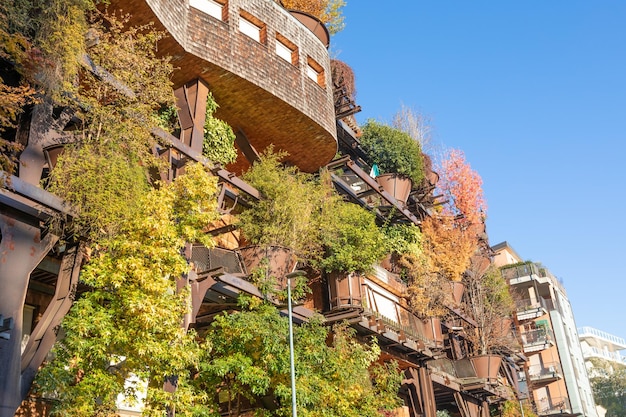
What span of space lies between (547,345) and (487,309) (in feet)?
53.9

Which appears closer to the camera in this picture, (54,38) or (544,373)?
(54,38)

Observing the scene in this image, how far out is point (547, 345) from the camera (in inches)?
1970

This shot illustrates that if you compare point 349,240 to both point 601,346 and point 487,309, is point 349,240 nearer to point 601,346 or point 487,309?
point 487,309

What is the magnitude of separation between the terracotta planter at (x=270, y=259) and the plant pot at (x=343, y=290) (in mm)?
3254

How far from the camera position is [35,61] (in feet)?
42.2

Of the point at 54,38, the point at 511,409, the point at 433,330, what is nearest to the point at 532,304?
the point at 511,409

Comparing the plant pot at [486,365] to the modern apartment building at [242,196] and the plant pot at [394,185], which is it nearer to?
the modern apartment building at [242,196]

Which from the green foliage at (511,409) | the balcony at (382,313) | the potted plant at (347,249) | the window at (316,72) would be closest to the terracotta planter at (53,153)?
the potted plant at (347,249)

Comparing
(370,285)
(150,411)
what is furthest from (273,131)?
(150,411)

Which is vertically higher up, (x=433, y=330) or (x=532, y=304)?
Answer: (x=532, y=304)

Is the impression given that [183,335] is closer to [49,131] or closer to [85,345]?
[85,345]

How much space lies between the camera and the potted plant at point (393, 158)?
3156cm

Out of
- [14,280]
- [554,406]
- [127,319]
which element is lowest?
[127,319]

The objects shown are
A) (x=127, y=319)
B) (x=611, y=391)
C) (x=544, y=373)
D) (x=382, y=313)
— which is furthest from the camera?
(x=611, y=391)
